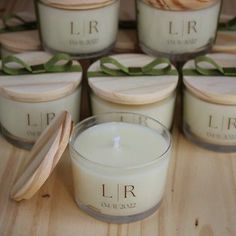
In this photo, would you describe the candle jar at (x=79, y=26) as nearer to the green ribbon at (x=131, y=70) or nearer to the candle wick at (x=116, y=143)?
the green ribbon at (x=131, y=70)

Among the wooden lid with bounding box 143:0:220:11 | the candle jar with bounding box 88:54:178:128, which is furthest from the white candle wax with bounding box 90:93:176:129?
the wooden lid with bounding box 143:0:220:11

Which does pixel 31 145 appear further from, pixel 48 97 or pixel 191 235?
pixel 191 235

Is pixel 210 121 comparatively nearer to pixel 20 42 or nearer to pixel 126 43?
pixel 126 43

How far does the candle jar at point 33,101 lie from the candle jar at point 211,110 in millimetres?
131

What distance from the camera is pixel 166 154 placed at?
54 centimetres

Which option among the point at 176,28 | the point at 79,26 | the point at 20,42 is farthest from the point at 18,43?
the point at 176,28

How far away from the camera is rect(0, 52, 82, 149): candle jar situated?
0.62 m

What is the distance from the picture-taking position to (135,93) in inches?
24.4

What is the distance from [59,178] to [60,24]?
0.18 m

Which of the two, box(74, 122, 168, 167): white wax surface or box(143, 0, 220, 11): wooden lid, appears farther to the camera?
box(143, 0, 220, 11): wooden lid

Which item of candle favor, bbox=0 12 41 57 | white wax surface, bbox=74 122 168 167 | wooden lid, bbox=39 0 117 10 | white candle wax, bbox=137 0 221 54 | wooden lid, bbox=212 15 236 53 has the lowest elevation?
white wax surface, bbox=74 122 168 167

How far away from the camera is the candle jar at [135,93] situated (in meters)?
0.62

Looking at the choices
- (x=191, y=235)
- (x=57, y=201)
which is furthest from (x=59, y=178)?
(x=191, y=235)

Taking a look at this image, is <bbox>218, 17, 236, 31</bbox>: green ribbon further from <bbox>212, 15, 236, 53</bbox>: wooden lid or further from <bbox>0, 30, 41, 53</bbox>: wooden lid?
<bbox>0, 30, 41, 53</bbox>: wooden lid
